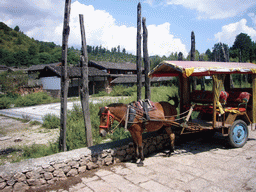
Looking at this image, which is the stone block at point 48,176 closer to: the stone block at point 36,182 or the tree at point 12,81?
the stone block at point 36,182

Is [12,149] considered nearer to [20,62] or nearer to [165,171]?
[165,171]

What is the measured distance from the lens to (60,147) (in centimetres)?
549

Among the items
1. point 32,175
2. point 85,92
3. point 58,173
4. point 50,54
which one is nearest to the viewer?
point 32,175

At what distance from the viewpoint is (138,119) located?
4957 millimetres

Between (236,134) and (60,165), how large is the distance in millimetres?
5019

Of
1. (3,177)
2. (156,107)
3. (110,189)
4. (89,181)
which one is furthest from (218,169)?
(3,177)

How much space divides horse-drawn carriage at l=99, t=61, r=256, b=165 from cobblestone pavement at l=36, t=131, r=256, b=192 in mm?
416

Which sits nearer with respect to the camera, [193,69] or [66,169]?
[66,169]

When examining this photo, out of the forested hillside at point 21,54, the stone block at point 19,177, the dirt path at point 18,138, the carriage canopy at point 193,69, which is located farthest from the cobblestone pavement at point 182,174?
the forested hillside at point 21,54

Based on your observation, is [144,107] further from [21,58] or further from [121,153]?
[21,58]

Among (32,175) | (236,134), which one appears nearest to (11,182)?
(32,175)

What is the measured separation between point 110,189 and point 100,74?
29056mm

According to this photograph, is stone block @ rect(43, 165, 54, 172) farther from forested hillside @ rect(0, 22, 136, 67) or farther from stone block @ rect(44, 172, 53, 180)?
forested hillside @ rect(0, 22, 136, 67)

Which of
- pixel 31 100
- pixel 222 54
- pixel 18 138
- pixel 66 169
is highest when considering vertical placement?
pixel 222 54
